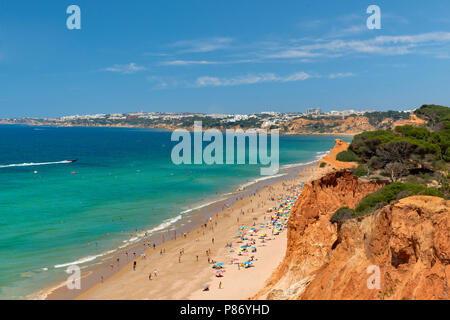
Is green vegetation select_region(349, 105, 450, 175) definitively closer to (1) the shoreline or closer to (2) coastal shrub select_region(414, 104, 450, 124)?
(1) the shoreline

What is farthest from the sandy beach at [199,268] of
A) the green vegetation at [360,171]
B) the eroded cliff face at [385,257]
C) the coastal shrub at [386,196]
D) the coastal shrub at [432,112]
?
the coastal shrub at [432,112]

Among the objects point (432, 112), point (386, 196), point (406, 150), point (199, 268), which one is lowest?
point (199, 268)

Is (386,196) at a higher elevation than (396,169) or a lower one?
lower

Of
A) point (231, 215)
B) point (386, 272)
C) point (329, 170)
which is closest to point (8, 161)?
point (231, 215)

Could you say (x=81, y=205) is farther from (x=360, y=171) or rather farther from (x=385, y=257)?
(x=385, y=257)

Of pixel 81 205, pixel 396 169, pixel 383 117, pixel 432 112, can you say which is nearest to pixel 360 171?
pixel 396 169

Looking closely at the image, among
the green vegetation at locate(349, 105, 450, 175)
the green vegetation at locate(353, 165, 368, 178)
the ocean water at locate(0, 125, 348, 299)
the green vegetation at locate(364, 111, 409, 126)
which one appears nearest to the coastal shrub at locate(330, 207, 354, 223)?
the green vegetation at locate(353, 165, 368, 178)
